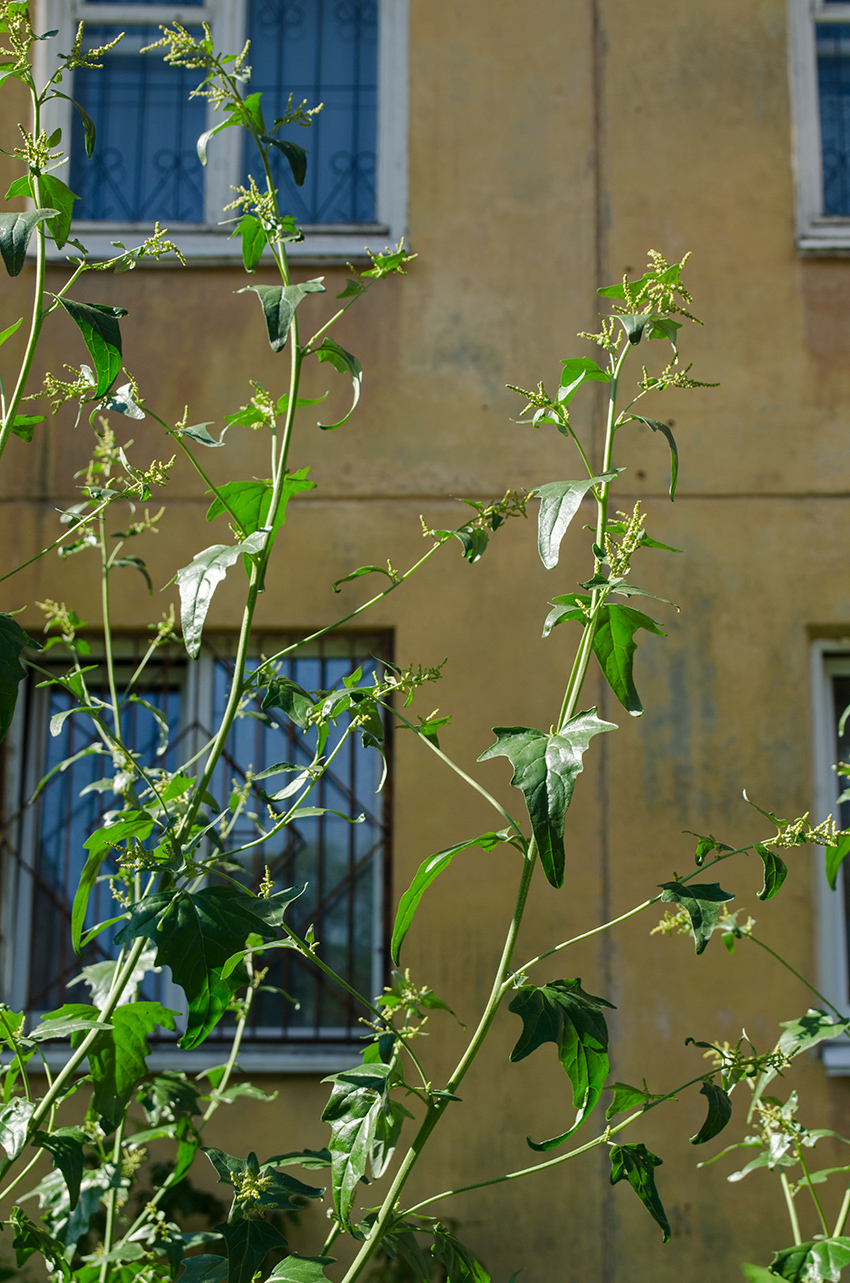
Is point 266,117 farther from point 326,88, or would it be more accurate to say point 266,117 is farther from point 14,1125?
point 14,1125

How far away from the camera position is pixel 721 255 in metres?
4.95

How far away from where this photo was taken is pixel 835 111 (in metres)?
5.23

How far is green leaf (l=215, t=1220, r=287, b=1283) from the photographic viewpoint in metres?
1.79

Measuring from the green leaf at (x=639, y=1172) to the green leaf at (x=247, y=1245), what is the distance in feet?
1.77

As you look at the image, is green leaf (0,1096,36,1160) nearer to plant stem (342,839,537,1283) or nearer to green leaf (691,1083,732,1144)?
plant stem (342,839,537,1283)

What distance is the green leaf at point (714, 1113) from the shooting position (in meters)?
1.95

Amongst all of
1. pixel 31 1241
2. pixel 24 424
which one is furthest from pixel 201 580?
pixel 31 1241

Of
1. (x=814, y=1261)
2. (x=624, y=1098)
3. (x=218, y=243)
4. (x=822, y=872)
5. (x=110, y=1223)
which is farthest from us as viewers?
(x=218, y=243)

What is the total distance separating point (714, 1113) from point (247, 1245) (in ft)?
2.51

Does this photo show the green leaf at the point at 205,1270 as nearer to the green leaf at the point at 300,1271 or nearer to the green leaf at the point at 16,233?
the green leaf at the point at 300,1271

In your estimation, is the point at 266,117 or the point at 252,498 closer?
the point at 252,498

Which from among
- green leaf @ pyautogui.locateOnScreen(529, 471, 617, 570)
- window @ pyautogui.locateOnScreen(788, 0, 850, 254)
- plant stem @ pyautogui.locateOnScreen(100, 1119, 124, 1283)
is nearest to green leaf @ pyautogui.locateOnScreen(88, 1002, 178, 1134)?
plant stem @ pyautogui.locateOnScreen(100, 1119, 124, 1283)

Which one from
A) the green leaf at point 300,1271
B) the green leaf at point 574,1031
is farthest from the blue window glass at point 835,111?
the green leaf at point 300,1271

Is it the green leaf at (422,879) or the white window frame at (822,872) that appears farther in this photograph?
the white window frame at (822,872)
